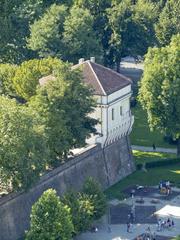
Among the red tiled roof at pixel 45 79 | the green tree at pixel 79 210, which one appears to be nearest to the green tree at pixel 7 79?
the red tiled roof at pixel 45 79

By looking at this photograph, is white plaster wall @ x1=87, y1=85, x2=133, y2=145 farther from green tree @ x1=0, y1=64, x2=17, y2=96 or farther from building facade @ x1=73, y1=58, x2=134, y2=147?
green tree @ x1=0, y1=64, x2=17, y2=96

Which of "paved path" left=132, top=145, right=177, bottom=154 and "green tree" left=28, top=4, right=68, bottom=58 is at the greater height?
"green tree" left=28, top=4, right=68, bottom=58

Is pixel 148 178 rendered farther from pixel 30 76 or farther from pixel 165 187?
pixel 30 76

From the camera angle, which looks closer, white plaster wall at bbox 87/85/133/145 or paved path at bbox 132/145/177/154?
white plaster wall at bbox 87/85/133/145

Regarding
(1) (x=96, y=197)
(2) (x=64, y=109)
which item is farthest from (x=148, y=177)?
(1) (x=96, y=197)

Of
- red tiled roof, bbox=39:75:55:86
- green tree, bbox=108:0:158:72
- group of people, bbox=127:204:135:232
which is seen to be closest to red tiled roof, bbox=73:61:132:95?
red tiled roof, bbox=39:75:55:86

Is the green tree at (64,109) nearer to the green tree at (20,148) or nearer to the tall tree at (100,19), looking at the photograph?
the green tree at (20,148)
